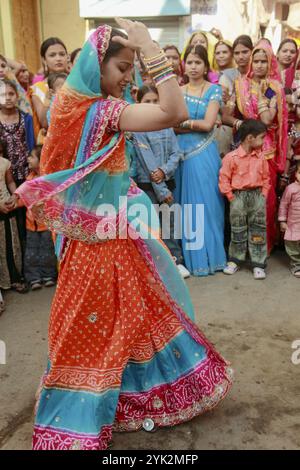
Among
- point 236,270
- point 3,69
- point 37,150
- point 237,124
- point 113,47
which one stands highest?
point 113,47

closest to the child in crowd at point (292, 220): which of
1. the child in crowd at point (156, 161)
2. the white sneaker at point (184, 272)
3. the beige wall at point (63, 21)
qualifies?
the white sneaker at point (184, 272)

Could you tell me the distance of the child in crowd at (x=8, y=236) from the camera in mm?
3820

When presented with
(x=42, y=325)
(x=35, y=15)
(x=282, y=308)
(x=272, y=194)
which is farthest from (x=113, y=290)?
(x=35, y=15)

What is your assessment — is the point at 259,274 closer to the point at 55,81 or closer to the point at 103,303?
the point at 55,81

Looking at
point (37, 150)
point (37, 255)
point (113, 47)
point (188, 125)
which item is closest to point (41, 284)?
point (37, 255)

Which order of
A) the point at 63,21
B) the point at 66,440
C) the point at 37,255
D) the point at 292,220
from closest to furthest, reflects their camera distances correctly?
the point at 66,440 < the point at 37,255 < the point at 292,220 < the point at 63,21

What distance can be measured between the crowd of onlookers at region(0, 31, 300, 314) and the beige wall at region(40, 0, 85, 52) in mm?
5215

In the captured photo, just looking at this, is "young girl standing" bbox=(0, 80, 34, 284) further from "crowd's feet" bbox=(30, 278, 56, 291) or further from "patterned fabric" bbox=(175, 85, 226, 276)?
"patterned fabric" bbox=(175, 85, 226, 276)

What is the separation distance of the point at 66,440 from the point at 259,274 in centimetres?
259

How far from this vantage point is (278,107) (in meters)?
4.41

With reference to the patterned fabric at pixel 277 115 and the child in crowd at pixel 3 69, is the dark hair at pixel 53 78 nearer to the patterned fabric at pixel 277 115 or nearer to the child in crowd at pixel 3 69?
the child in crowd at pixel 3 69

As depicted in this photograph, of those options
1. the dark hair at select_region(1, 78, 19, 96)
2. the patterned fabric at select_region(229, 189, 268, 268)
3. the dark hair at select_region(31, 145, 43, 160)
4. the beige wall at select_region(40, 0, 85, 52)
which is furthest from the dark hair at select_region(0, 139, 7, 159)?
the beige wall at select_region(40, 0, 85, 52)

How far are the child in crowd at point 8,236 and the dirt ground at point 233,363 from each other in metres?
0.14

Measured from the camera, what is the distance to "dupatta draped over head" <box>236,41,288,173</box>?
4.40 m
